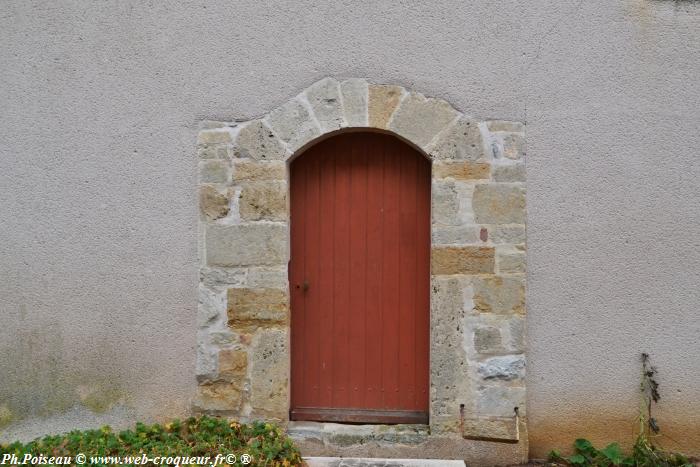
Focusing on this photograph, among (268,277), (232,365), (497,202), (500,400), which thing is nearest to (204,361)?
(232,365)

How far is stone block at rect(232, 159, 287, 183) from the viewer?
3.60 metres

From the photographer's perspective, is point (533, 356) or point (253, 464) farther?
point (533, 356)

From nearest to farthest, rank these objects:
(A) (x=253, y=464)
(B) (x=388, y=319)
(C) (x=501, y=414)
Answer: (A) (x=253, y=464)
(C) (x=501, y=414)
(B) (x=388, y=319)

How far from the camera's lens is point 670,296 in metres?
3.54

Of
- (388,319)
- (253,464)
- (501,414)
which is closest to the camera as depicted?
(253,464)

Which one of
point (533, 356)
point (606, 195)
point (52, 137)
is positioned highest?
point (52, 137)

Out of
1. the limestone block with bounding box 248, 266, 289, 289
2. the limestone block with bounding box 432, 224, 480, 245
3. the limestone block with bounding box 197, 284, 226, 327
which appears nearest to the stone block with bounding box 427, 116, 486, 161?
the limestone block with bounding box 432, 224, 480, 245

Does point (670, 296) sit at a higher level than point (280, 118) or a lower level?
lower

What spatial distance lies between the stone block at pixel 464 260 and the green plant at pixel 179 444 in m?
1.38

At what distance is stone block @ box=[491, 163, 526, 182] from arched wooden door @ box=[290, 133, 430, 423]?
1.45 ft

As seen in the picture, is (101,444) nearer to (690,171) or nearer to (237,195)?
(237,195)

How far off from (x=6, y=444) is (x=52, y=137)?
1883 mm

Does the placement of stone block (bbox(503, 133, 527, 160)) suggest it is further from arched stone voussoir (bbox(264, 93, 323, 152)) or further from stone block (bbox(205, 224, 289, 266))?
stone block (bbox(205, 224, 289, 266))

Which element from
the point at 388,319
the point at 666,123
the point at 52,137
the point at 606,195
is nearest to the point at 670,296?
the point at 606,195
